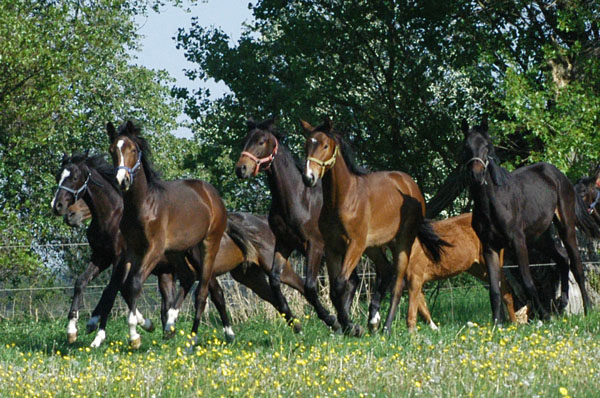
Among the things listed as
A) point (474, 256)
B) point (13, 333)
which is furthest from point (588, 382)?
point (13, 333)

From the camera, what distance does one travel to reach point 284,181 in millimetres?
10516

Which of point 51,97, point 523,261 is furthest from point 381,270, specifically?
point 51,97

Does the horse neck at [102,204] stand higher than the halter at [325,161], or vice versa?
the halter at [325,161]

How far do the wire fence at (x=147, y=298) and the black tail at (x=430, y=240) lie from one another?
116 inches

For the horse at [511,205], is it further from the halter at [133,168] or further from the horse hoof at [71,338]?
the horse hoof at [71,338]

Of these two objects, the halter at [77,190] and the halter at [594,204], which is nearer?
Result: the halter at [77,190]

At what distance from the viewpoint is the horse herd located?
1005cm

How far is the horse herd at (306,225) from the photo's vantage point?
10.1 meters

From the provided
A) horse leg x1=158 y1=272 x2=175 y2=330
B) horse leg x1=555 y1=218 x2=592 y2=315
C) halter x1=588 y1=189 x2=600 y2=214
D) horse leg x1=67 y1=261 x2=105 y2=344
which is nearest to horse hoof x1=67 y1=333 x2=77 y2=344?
horse leg x1=67 y1=261 x2=105 y2=344

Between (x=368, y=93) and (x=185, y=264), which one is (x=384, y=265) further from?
(x=368, y=93)

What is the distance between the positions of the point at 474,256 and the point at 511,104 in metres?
3.95

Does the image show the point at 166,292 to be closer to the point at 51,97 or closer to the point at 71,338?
the point at 71,338

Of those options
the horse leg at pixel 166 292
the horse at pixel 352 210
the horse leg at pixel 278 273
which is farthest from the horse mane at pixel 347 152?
the horse leg at pixel 166 292

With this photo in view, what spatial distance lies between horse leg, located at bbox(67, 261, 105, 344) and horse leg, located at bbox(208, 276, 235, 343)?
1.41m
